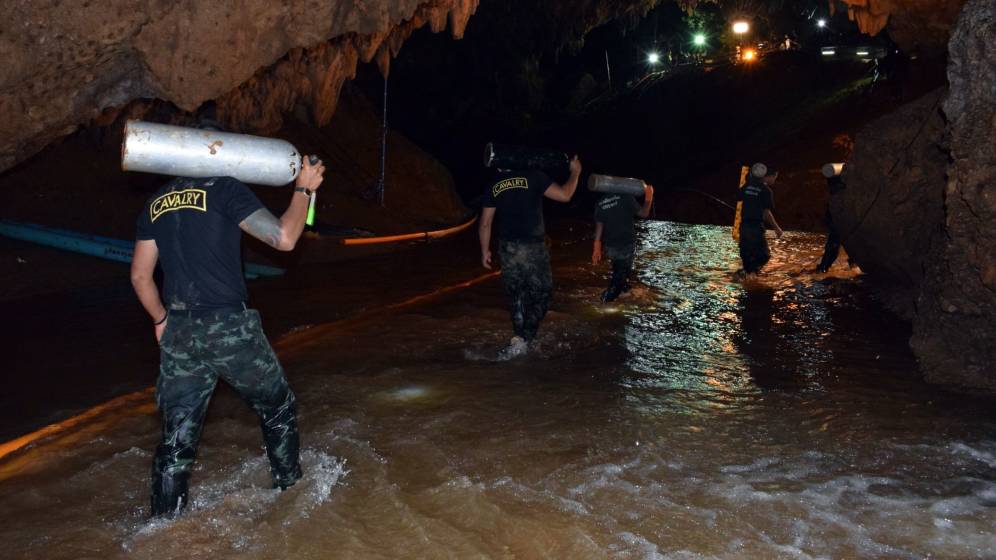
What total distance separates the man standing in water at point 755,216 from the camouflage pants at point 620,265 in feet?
8.94

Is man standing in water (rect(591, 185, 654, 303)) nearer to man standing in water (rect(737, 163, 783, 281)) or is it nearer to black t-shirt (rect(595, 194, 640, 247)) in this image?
black t-shirt (rect(595, 194, 640, 247))

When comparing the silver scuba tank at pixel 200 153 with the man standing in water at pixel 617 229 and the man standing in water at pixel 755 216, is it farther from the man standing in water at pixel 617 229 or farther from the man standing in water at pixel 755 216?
the man standing in water at pixel 755 216

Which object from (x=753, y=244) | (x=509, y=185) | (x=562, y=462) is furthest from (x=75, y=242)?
(x=753, y=244)

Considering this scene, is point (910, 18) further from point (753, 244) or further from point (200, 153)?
point (200, 153)

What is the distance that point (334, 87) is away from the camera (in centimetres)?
1596

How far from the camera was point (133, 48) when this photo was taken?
6867mm

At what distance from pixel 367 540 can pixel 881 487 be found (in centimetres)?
271

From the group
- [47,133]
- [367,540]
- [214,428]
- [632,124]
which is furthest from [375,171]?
[632,124]

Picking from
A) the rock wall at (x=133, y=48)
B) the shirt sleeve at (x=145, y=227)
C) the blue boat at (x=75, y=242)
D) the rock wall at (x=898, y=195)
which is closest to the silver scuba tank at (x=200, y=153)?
the shirt sleeve at (x=145, y=227)

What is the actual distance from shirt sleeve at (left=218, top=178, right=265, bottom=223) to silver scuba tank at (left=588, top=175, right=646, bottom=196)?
5408mm

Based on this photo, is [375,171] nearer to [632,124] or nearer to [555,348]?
[555,348]

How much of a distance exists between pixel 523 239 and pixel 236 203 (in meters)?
3.65

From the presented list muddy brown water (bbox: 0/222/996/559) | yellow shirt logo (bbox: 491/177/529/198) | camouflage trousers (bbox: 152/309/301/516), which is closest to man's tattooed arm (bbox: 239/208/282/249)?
camouflage trousers (bbox: 152/309/301/516)

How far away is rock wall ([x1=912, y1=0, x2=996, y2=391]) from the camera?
19.6 feet
